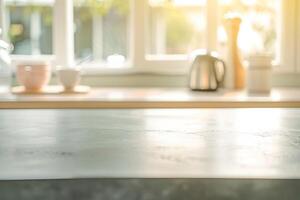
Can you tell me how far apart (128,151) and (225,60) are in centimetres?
226

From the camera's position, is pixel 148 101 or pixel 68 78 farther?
pixel 68 78

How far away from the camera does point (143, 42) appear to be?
9.81 ft

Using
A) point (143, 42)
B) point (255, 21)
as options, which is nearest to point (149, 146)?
point (143, 42)

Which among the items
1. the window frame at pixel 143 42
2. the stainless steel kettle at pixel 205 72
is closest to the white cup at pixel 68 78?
the window frame at pixel 143 42

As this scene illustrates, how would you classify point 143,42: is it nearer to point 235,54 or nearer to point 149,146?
point 235,54

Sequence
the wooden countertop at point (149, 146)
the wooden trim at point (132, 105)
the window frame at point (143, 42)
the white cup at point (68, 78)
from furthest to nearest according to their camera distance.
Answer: the window frame at point (143, 42), the white cup at point (68, 78), the wooden trim at point (132, 105), the wooden countertop at point (149, 146)

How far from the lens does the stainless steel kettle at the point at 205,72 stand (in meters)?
2.63

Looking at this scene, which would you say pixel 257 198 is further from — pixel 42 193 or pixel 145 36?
pixel 145 36

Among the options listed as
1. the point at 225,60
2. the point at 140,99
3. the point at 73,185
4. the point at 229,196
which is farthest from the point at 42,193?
the point at 225,60

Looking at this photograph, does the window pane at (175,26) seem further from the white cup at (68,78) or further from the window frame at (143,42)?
the white cup at (68,78)

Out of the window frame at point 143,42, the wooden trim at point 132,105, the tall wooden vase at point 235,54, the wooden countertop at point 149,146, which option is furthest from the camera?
the window frame at point 143,42

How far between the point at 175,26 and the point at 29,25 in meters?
0.80

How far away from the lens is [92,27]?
3.05 m

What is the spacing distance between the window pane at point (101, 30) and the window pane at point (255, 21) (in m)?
0.56
